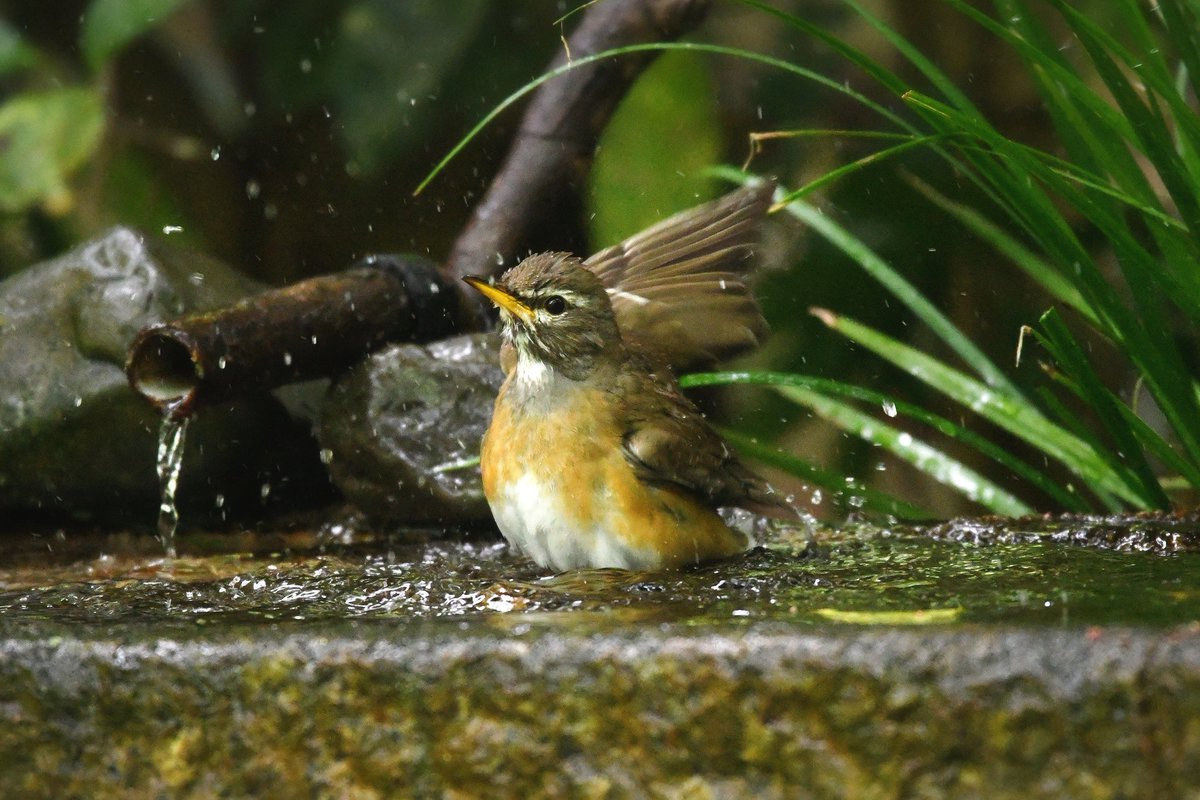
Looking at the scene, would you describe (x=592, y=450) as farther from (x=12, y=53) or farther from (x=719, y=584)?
(x=12, y=53)

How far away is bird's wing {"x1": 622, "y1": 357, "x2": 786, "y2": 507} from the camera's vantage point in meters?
2.94

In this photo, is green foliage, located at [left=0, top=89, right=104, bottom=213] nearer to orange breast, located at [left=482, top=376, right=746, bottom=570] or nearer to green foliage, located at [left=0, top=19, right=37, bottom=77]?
green foliage, located at [left=0, top=19, right=37, bottom=77]

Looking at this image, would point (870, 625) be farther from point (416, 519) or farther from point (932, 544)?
point (416, 519)

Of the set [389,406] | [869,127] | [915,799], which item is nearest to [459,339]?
[389,406]

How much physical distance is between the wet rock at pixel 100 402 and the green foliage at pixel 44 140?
1.50 metres

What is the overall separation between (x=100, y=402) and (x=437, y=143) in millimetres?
2843

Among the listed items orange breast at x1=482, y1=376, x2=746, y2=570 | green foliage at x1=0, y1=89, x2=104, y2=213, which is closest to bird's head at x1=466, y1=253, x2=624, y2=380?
orange breast at x1=482, y1=376, x2=746, y2=570

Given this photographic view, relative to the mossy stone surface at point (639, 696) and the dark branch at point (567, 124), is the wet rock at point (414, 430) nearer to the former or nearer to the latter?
the dark branch at point (567, 124)

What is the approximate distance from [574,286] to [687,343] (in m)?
0.77

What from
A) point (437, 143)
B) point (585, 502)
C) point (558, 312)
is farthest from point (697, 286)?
point (437, 143)

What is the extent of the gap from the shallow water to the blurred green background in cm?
176

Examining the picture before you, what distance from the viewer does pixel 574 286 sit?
3.09m

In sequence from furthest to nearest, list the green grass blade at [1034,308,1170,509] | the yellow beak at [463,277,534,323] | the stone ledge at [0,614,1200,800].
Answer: the yellow beak at [463,277,534,323] → the green grass blade at [1034,308,1170,509] → the stone ledge at [0,614,1200,800]

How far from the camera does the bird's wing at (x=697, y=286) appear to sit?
370 cm
